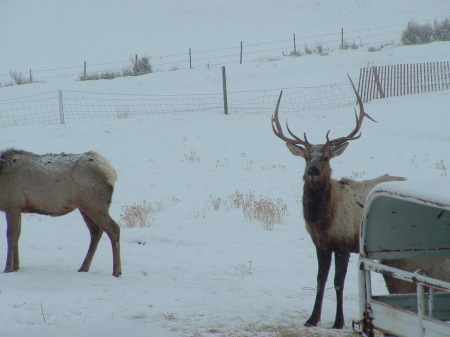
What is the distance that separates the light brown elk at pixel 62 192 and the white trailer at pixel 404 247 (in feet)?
14.5

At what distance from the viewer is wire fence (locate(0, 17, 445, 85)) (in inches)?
1496

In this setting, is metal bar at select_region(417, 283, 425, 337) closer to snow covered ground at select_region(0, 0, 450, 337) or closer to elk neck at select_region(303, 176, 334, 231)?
snow covered ground at select_region(0, 0, 450, 337)

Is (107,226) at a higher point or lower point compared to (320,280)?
higher

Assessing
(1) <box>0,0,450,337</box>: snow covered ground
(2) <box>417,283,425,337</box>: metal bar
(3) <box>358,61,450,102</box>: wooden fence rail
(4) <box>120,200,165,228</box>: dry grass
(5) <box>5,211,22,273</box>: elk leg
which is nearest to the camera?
(2) <box>417,283,425,337</box>: metal bar

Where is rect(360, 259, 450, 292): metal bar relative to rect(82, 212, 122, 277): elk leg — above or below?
above

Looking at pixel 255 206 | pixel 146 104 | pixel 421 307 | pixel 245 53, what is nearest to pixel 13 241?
pixel 255 206

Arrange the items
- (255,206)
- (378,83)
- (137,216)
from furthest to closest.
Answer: (378,83)
(255,206)
(137,216)

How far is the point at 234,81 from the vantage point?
30312mm

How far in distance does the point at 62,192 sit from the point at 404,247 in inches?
194

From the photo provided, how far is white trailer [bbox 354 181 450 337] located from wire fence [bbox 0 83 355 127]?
17.9 metres

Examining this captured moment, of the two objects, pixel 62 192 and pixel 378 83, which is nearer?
pixel 62 192

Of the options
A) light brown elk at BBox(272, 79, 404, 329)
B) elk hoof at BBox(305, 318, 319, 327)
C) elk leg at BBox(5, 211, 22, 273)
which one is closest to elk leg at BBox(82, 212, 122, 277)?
elk leg at BBox(5, 211, 22, 273)

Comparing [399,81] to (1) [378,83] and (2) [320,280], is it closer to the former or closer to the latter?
(1) [378,83]

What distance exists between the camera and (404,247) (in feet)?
16.6
